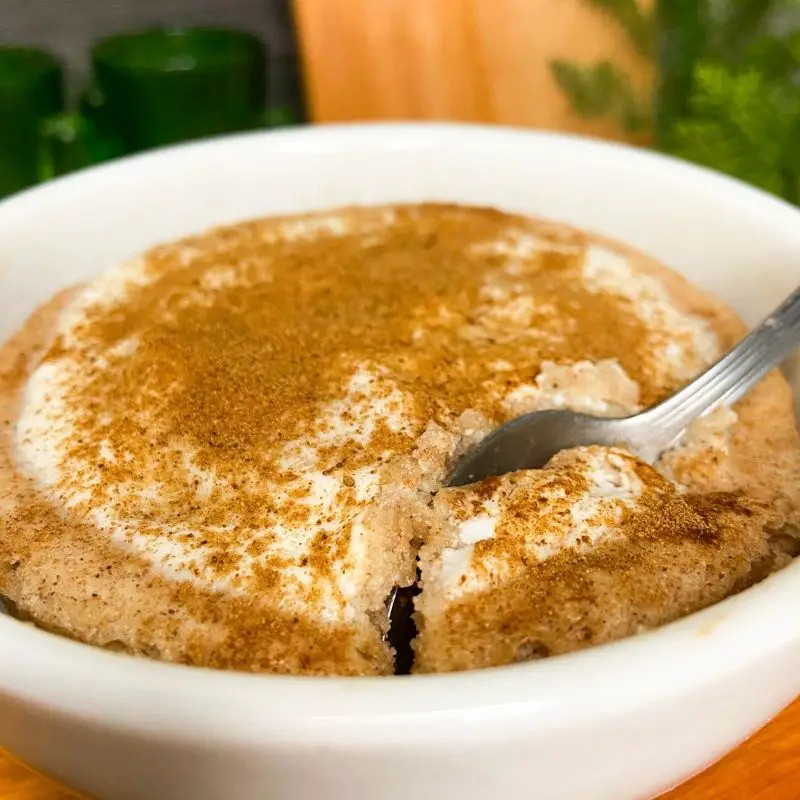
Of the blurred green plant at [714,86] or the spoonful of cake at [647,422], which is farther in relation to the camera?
the blurred green plant at [714,86]

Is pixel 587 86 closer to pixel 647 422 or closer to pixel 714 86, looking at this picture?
pixel 714 86

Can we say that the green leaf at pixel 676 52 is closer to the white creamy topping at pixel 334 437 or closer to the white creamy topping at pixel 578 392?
the white creamy topping at pixel 334 437

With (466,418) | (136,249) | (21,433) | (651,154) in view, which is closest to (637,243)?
(651,154)

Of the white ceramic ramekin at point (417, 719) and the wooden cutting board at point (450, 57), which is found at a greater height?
the wooden cutting board at point (450, 57)

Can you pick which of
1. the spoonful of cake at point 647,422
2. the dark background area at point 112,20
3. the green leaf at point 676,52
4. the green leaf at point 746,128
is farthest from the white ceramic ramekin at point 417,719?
the dark background area at point 112,20

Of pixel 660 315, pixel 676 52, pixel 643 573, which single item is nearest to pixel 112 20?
pixel 676 52

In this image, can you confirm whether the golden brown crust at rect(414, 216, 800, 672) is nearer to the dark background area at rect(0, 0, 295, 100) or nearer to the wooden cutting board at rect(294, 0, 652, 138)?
the wooden cutting board at rect(294, 0, 652, 138)

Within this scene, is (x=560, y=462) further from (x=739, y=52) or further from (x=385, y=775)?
(x=739, y=52)

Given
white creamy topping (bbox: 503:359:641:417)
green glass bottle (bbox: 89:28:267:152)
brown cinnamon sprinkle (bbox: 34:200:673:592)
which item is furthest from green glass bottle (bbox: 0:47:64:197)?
white creamy topping (bbox: 503:359:641:417)
